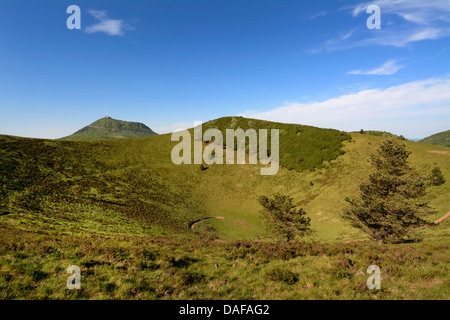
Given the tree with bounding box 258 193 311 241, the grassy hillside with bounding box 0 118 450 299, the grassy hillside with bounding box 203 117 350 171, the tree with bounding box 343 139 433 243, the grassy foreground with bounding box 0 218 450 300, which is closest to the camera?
the grassy foreground with bounding box 0 218 450 300

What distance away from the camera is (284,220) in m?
28.0

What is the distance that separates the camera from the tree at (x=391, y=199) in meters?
21.7

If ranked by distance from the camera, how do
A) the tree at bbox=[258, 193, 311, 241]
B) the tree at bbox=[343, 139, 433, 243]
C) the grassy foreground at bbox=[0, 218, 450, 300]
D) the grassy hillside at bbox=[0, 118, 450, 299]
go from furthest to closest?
the tree at bbox=[258, 193, 311, 241] < the tree at bbox=[343, 139, 433, 243] < the grassy hillside at bbox=[0, 118, 450, 299] < the grassy foreground at bbox=[0, 218, 450, 300]

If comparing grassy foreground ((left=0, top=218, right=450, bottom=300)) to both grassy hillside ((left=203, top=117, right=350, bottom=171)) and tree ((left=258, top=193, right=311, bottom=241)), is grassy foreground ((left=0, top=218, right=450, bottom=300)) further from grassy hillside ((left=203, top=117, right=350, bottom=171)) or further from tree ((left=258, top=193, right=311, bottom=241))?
grassy hillside ((left=203, top=117, right=350, bottom=171))

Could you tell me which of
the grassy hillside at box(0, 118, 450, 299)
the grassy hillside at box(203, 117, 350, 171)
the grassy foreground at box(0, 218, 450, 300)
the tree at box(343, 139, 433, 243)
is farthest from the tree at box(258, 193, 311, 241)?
the grassy hillside at box(203, 117, 350, 171)

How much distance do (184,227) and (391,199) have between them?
3649cm

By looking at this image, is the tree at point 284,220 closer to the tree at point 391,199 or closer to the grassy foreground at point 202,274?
the tree at point 391,199

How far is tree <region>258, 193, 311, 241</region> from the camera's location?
2738 cm

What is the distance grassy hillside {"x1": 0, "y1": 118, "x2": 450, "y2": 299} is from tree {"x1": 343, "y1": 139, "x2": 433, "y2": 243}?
3.48 meters

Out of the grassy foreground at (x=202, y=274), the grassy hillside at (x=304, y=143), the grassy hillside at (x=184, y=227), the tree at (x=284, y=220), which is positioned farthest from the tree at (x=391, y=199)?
the grassy hillside at (x=304, y=143)

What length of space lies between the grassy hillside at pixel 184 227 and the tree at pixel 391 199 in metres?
3.48

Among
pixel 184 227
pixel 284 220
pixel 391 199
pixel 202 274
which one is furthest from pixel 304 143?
pixel 202 274
